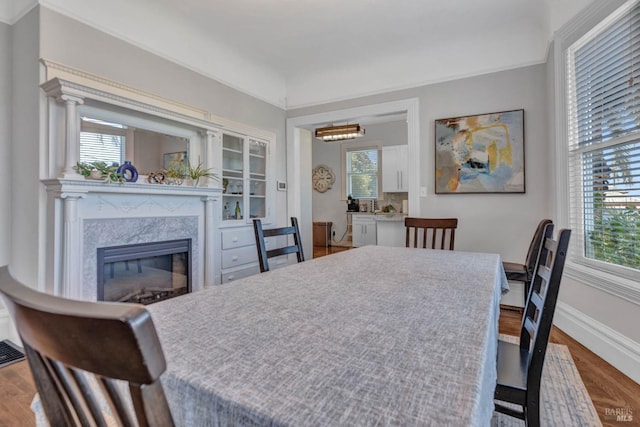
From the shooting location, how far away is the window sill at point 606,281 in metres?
1.85

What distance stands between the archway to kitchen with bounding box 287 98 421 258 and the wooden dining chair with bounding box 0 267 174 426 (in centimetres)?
356

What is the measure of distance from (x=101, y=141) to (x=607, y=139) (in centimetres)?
381

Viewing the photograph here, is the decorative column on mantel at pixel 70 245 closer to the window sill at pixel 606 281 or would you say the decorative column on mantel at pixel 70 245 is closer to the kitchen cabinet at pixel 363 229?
the window sill at pixel 606 281

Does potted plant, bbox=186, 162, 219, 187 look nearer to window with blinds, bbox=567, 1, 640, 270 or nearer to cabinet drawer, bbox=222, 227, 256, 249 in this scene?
cabinet drawer, bbox=222, 227, 256, 249

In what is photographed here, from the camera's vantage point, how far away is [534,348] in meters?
0.94

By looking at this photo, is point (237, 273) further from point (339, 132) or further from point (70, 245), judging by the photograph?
point (339, 132)

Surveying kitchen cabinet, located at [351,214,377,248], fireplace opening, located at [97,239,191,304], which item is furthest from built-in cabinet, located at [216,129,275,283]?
kitchen cabinet, located at [351,214,377,248]

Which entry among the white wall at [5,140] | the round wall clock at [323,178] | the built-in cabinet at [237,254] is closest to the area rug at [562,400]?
the built-in cabinet at [237,254]

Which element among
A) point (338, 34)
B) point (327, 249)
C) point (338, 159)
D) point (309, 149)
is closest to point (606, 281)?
point (338, 34)

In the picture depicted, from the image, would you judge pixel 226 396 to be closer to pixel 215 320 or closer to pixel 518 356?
pixel 215 320

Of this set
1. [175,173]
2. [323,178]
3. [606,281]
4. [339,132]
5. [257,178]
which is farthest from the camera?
[323,178]

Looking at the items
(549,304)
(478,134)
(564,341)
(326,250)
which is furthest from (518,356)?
(326,250)

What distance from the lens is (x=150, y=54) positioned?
2869 millimetres

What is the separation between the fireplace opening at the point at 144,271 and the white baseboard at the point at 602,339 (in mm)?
3319
